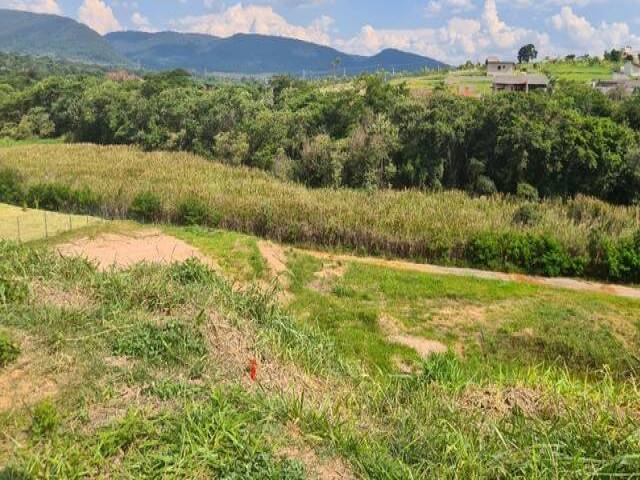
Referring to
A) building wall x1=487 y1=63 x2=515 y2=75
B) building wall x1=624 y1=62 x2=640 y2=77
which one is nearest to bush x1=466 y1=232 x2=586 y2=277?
building wall x1=624 y1=62 x2=640 y2=77

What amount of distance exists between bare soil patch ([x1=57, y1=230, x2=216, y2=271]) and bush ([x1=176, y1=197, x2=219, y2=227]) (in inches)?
147

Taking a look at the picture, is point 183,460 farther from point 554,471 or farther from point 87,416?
point 554,471

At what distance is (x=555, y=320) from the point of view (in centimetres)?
1284

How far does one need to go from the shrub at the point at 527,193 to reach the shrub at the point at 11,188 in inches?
773

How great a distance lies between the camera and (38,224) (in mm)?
19234

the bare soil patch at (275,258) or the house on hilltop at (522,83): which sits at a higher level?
the house on hilltop at (522,83)

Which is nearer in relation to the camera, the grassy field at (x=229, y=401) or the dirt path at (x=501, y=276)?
the grassy field at (x=229, y=401)

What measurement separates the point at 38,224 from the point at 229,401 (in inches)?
652

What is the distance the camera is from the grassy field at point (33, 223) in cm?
1778

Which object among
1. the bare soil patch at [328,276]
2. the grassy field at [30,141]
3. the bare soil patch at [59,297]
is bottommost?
the bare soil patch at [328,276]

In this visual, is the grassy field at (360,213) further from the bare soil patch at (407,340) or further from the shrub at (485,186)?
the bare soil patch at (407,340)

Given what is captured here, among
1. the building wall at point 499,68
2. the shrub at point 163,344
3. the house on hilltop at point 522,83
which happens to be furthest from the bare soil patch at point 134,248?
the building wall at point 499,68

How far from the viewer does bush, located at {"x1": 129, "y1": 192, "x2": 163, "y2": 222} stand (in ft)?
68.9

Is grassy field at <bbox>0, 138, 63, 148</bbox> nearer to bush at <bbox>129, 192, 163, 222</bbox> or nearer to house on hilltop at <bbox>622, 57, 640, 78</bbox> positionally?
bush at <bbox>129, 192, 163, 222</bbox>
